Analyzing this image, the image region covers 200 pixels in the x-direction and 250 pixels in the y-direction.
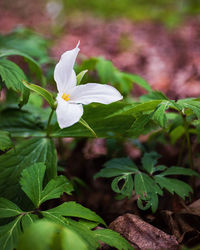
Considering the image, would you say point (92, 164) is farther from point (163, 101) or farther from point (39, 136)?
point (163, 101)

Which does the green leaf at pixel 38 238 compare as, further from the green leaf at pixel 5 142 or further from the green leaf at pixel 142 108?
the green leaf at pixel 142 108

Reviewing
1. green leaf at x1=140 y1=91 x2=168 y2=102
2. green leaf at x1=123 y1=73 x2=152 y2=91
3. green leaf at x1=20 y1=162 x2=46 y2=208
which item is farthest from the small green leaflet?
green leaf at x1=123 y1=73 x2=152 y2=91

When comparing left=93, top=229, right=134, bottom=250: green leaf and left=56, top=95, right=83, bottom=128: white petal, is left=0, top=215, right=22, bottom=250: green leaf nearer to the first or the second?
left=93, top=229, right=134, bottom=250: green leaf

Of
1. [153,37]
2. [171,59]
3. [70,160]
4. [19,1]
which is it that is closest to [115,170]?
[70,160]

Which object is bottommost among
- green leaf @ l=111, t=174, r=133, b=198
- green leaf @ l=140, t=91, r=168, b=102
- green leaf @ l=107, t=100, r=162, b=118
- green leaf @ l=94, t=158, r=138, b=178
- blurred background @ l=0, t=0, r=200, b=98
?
green leaf @ l=111, t=174, r=133, b=198

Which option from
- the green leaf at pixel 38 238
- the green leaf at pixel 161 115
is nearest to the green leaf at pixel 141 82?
the green leaf at pixel 161 115
